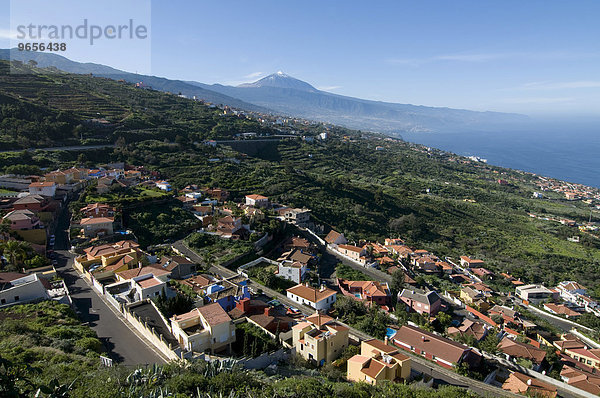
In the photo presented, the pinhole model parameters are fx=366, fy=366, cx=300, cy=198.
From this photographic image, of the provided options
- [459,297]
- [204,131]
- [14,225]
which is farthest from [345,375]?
[204,131]

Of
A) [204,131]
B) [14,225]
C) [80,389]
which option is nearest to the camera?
[80,389]

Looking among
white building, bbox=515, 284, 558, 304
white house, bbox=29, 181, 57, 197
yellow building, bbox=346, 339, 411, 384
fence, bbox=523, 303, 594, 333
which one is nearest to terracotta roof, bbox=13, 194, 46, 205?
white house, bbox=29, 181, 57, 197

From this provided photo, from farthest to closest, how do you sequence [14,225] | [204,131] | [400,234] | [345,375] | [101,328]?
1. [204,131]
2. [400,234]
3. [14,225]
4. [101,328]
5. [345,375]

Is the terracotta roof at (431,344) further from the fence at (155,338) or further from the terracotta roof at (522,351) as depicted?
the fence at (155,338)

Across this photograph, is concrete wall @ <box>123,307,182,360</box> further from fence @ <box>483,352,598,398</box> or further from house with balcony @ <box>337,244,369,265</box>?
house with balcony @ <box>337,244,369,265</box>

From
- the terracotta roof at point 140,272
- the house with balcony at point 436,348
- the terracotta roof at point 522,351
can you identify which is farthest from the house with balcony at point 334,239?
the terracotta roof at point 140,272

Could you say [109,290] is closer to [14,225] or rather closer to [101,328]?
[101,328]
